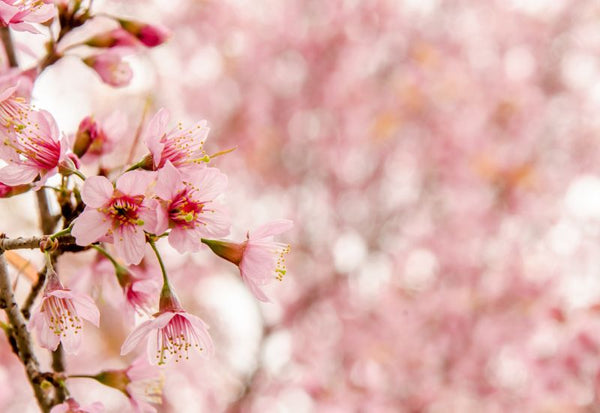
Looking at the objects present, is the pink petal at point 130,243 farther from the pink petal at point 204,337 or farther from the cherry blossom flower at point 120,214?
the pink petal at point 204,337

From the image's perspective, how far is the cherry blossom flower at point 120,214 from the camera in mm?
969

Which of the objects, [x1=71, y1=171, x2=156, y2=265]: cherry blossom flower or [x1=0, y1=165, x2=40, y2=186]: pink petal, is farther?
[x1=0, y1=165, x2=40, y2=186]: pink petal

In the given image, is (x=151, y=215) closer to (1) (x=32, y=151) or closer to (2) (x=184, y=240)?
(2) (x=184, y=240)

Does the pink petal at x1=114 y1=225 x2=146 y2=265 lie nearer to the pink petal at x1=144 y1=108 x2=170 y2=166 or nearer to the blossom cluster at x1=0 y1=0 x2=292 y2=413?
the blossom cluster at x1=0 y1=0 x2=292 y2=413

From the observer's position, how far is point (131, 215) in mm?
1021

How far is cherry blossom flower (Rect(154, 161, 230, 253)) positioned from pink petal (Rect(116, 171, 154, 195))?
24 millimetres

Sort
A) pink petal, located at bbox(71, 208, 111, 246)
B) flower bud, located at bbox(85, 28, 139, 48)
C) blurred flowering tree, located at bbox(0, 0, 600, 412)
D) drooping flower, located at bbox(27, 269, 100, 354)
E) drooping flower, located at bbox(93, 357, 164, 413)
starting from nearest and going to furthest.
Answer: pink petal, located at bbox(71, 208, 111, 246), drooping flower, located at bbox(27, 269, 100, 354), drooping flower, located at bbox(93, 357, 164, 413), flower bud, located at bbox(85, 28, 139, 48), blurred flowering tree, located at bbox(0, 0, 600, 412)

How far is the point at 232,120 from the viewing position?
666 cm

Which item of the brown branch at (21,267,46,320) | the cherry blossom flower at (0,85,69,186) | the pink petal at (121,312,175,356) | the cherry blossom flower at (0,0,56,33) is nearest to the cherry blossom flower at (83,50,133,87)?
the cherry blossom flower at (0,0,56,33)

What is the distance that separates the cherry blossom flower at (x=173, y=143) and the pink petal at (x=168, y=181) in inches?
1.6

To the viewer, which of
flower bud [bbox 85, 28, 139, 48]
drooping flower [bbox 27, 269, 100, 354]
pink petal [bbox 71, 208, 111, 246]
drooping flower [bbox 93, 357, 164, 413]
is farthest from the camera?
flower bud [bbox 85, 28, 139, 48]

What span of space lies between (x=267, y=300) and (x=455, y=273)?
16.5 feet

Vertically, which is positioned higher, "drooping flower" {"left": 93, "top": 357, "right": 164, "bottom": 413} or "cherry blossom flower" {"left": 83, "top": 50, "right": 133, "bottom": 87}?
"cherry blossom flower" {"left": 83, "top": 50, "right": 133, "bottom": 87}

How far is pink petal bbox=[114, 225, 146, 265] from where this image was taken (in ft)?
3.26
